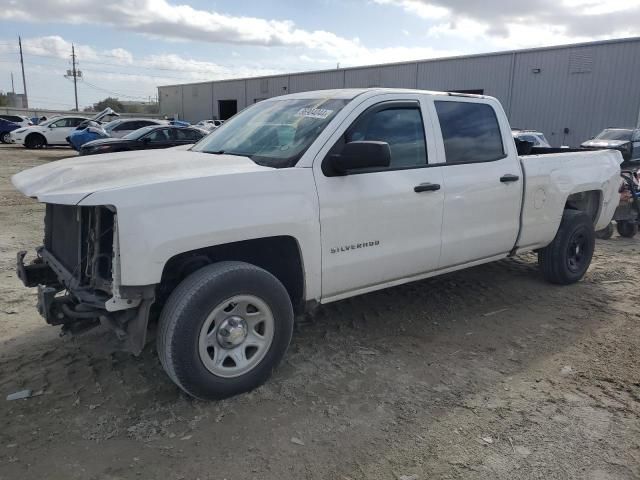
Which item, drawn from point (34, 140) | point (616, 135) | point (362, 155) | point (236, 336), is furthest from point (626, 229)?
point (34, 140)

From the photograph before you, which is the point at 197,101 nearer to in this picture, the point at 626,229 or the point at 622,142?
the point at 622,142

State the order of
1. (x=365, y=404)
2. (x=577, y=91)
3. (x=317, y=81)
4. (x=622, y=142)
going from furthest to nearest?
(x=317, y=81)
(x=577, y=91)
(x=622, y=142)
(x=365, y=404)

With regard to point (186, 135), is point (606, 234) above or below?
below

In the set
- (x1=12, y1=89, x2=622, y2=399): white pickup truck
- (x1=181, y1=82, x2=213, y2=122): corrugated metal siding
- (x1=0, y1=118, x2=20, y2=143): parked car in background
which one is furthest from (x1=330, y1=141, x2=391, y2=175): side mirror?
(x1=181, y1=82, x2=213, y2=122): corrugated metal siding

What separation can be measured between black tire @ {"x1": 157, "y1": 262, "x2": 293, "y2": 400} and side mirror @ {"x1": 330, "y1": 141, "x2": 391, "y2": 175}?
896mm

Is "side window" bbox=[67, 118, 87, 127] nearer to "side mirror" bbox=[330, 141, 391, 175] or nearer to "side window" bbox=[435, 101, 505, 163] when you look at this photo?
→ "side window" bbox=[435, 101, 505, 163]

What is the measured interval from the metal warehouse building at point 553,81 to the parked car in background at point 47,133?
59.5 feet

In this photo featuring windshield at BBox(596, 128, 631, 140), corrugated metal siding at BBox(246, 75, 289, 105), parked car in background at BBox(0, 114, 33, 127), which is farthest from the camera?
corrugated metal siding at BBox(246, 75, 289, 105)

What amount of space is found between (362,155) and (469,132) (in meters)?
1.61

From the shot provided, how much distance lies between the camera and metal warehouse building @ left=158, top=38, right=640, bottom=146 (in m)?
23.7

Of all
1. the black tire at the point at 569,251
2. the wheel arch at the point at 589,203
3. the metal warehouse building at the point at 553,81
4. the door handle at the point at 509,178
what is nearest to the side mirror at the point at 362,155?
the door handle at the point at 509,178

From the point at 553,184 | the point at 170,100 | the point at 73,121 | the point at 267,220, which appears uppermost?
the point at 170,100

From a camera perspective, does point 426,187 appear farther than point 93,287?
Yes

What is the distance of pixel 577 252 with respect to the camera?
595 centimetres
